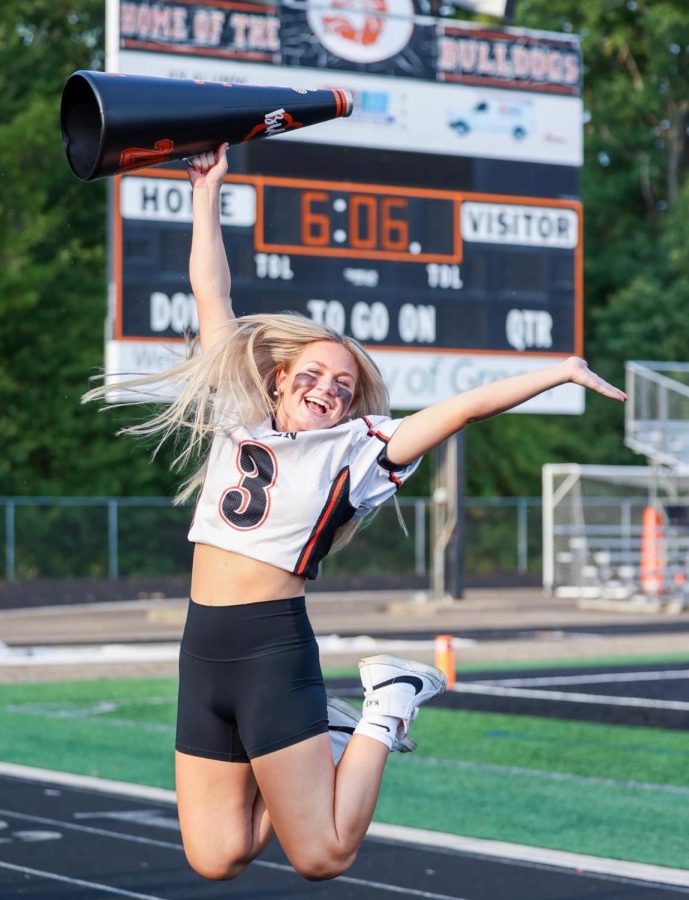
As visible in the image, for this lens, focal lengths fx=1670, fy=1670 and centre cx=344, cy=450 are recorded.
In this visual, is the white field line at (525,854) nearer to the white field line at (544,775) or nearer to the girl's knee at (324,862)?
the white field line at (544,775)

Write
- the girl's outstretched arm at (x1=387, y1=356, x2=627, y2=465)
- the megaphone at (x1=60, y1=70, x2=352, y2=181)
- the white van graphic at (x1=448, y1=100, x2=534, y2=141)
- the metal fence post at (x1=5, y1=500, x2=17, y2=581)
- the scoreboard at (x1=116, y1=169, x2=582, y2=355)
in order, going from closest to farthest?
1. the girl's outstretched arm at (x1=387, y1=356, x2=627, y2=465)
2. the megaphone at (x1=60, y1=70, x2=352, y2=181)
3. the scoreboard at (x1=116, y1=169, x2=582, y2=355)
4. the white van graphic at (x1=448, y1=100, x2=534, y2=141)
5. the metal fence post at (x1=5, y1=500, x2=17, y2=581)

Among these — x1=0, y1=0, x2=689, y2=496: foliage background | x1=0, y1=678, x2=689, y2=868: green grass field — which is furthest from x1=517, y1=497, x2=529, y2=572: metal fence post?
x1=0, y1=678, x2=689, y2=868: green grass field

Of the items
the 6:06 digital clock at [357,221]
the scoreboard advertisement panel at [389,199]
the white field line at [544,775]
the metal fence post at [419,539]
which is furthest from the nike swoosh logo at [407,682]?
the metal fence post at [419,539]

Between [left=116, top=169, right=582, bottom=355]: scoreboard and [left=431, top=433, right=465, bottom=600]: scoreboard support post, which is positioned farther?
[left=431, top=433, right=465, bottom=600]: scoreboard support post

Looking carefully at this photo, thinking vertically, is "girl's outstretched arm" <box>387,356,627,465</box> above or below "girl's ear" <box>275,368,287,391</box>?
below

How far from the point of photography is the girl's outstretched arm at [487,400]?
4027 millimetres

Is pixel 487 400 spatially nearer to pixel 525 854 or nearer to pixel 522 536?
pixel 525 854

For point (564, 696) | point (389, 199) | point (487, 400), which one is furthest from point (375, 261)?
point (487, 400)

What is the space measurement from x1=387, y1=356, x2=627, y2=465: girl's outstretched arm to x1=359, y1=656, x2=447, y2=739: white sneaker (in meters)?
0.62

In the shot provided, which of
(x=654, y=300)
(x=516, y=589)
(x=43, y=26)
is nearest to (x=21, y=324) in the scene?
(x=43, y=26)

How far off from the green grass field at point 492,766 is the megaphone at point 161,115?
3.66m

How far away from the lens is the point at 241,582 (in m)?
4.23

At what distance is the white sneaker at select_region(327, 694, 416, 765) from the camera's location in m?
4.43

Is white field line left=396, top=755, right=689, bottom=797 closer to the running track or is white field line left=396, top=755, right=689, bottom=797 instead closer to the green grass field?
the green grass field
